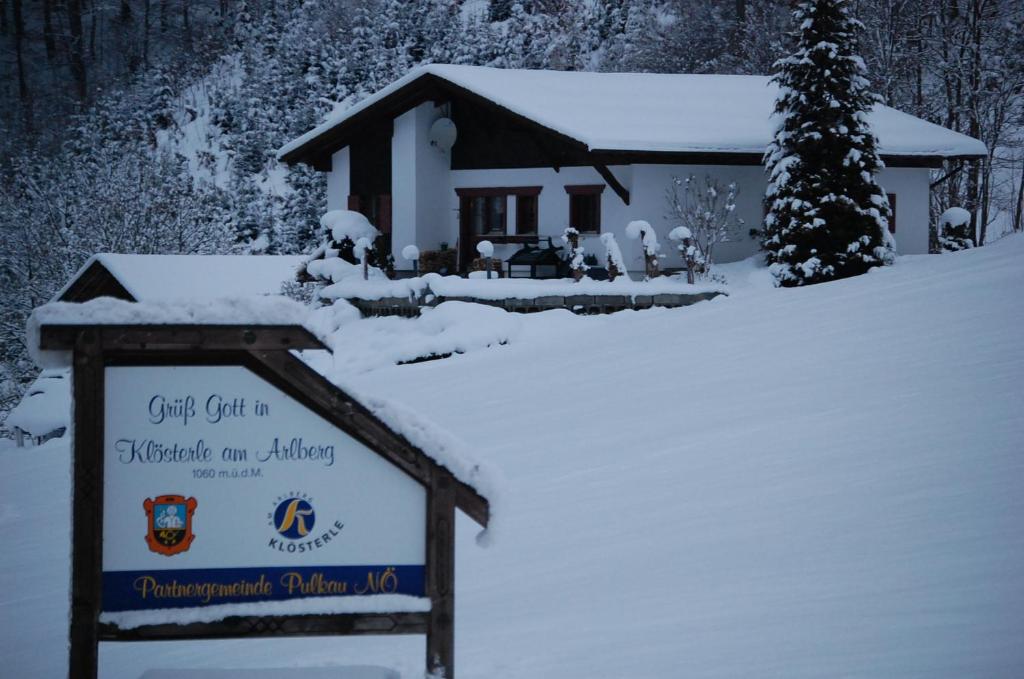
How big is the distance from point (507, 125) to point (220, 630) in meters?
22.6

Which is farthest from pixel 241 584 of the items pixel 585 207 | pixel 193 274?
pixel 193 274

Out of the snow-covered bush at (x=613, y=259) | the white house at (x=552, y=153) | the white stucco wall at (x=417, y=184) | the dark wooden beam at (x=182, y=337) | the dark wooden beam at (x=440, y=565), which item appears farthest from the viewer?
the white stucco wall at (x=417, y=184)

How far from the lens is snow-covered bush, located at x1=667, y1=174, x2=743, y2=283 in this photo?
22828 mm

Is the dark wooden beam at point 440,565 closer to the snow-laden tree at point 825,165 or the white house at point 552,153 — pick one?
the snow-laden tree at point 825,165

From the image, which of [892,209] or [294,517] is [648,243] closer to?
[892,209]

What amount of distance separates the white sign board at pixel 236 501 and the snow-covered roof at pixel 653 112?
18.1 metres

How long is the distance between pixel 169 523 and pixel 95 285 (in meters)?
31.0

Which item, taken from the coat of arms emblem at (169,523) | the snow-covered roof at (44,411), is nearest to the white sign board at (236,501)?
the coat of arms emblem at (169,523)

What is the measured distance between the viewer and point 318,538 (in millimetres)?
3984

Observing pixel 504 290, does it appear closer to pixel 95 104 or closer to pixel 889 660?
pixel 889 660

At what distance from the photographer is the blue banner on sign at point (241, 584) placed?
3891 millimetres

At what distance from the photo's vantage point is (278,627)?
392cm

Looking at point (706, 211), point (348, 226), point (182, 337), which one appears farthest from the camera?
point (348, 226)

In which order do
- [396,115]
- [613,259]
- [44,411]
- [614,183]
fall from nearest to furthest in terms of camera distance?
1. [613,259]
2. [614,183]
3. [396,115]
4. [44,411]
